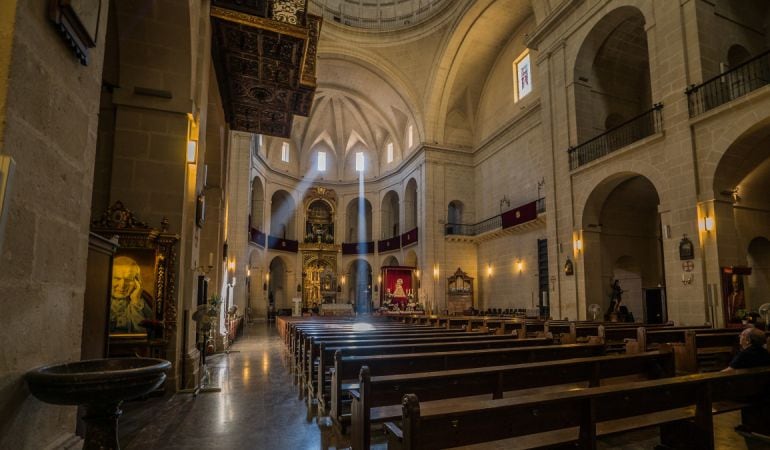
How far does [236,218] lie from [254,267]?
237 inches

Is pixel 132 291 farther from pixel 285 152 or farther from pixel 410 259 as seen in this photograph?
pixel 285 152

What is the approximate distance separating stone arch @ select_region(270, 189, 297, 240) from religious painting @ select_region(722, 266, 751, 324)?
2688cm

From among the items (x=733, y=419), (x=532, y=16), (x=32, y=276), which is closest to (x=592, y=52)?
(x=532, y=16)

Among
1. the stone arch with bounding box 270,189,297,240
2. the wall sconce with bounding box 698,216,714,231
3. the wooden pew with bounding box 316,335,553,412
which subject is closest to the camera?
the wooden pew with bounding box 316,335,553,412

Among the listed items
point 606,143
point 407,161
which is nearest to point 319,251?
point 407,161

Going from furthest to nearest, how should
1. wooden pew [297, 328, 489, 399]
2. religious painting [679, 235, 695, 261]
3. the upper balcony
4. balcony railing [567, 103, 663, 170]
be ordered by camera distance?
the upper balcony
balcony railing [567, 103, 663, 170]
religious painting [679, 235, 695, 261]
wooden pew [297, 328, 489, 399]

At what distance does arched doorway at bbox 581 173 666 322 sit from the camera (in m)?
12.8

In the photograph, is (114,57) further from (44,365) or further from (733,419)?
(733,419)

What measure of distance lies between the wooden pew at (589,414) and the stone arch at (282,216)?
98.9 ft

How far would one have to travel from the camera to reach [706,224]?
9.34 metres

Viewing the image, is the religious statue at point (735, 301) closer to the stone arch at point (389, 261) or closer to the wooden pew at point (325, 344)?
the wooden pew at point (325, 344)

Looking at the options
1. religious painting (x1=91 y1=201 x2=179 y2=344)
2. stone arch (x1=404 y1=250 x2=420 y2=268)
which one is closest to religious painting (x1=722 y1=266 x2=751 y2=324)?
religious painting (x1=91 y1=201 x2=179 y2=344)

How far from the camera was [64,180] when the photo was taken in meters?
2.53

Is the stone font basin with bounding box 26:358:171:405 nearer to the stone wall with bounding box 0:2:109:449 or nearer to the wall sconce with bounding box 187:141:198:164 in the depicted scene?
the stone wall with bounding box 0:2:109:449
